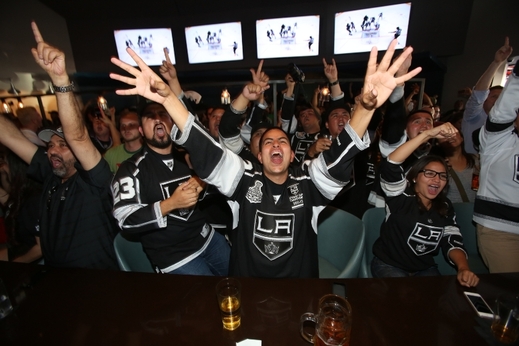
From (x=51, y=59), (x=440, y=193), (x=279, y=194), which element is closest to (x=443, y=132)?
(x=440, y=193)

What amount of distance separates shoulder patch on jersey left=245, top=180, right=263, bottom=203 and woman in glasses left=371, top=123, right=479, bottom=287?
92 centimetres

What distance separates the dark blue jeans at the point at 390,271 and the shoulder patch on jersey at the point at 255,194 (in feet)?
3.51

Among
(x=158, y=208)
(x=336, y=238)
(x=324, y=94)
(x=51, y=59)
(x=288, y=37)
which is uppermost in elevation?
(x=288, y=37)

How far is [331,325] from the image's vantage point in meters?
0.93

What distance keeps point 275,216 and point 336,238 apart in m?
0.83

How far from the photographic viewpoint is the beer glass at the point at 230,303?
1038 millimetres

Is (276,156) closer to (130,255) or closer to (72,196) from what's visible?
(130,255)

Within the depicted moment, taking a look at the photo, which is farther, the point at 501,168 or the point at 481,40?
the point at 481,40

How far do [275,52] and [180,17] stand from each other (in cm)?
276

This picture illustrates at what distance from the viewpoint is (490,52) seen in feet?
20.4

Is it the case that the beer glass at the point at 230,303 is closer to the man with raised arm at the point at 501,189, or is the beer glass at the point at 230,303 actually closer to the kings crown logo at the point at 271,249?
the kings crown logo at the point at 271,249

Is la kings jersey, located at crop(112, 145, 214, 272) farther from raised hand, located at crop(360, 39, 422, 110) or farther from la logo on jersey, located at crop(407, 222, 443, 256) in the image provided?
la logo on jersey, located at crop(407, 222, 443, 256)

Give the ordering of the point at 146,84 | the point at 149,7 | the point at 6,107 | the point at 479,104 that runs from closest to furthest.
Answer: the point at 146,84
the point at 479,104
the point at 6,107
the point at 149,7

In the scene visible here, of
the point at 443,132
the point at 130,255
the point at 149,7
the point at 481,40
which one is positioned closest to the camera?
the point at 443,132
